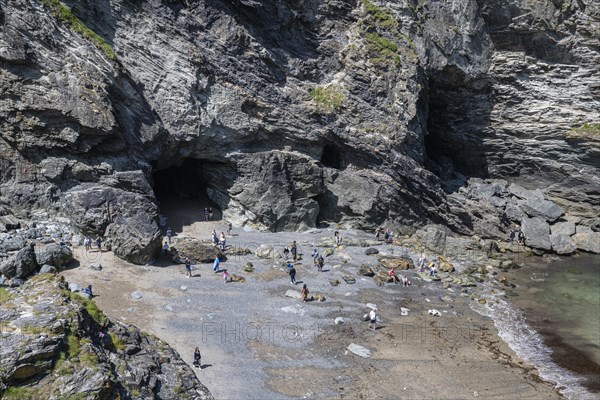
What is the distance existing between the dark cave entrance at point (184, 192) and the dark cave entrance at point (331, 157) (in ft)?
43.5

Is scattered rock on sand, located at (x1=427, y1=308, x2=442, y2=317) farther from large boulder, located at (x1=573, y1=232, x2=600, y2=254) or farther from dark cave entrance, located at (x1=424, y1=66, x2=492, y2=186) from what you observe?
dark cave entrance, located at (x1=424, y1=66, x2=492, y2=186)

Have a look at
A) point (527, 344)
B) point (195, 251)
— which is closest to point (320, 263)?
point (195, 251)

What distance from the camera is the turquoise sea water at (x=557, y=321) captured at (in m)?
28.5

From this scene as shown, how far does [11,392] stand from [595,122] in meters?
63.7

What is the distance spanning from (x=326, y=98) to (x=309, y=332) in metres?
28.1

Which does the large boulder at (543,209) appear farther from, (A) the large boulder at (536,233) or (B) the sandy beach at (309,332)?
(B) the sandy beach at (309,332)

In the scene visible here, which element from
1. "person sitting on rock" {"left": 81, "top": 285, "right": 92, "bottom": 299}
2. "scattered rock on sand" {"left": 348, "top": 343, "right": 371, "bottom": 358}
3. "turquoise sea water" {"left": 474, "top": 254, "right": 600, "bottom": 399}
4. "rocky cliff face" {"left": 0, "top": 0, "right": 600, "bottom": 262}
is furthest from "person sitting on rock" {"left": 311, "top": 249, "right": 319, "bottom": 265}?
"person sitting on rock" {"left": 81, "top": 285, "right": 92, "bottom": 299}

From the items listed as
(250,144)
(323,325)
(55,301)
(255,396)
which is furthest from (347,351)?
(250,144)

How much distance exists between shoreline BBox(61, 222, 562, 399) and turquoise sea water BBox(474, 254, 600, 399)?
1.43 metres

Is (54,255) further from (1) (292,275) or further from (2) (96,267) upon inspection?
(1) (292,275)

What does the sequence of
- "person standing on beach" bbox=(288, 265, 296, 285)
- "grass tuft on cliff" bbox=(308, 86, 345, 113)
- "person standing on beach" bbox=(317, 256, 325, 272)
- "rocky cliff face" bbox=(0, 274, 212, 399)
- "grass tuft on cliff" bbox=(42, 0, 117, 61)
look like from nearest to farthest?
"rocky cliff face" bbox=(0, 274, 212, 399), "person standing on beach" bbox=(288, 265, 296, 285), "grass tuft on cliff" bbox=(42, 0, 117, 61), "person standing on beach" bbox=(317, 256, 325, 272), "grass tuft on cliff" bbox=(308, 86, 345, 113)

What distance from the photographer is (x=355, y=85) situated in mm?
50531

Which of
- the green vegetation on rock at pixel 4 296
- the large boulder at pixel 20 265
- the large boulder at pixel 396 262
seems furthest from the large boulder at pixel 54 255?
the large boulder at pixel 396 262

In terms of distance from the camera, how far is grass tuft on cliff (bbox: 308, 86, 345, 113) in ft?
162
